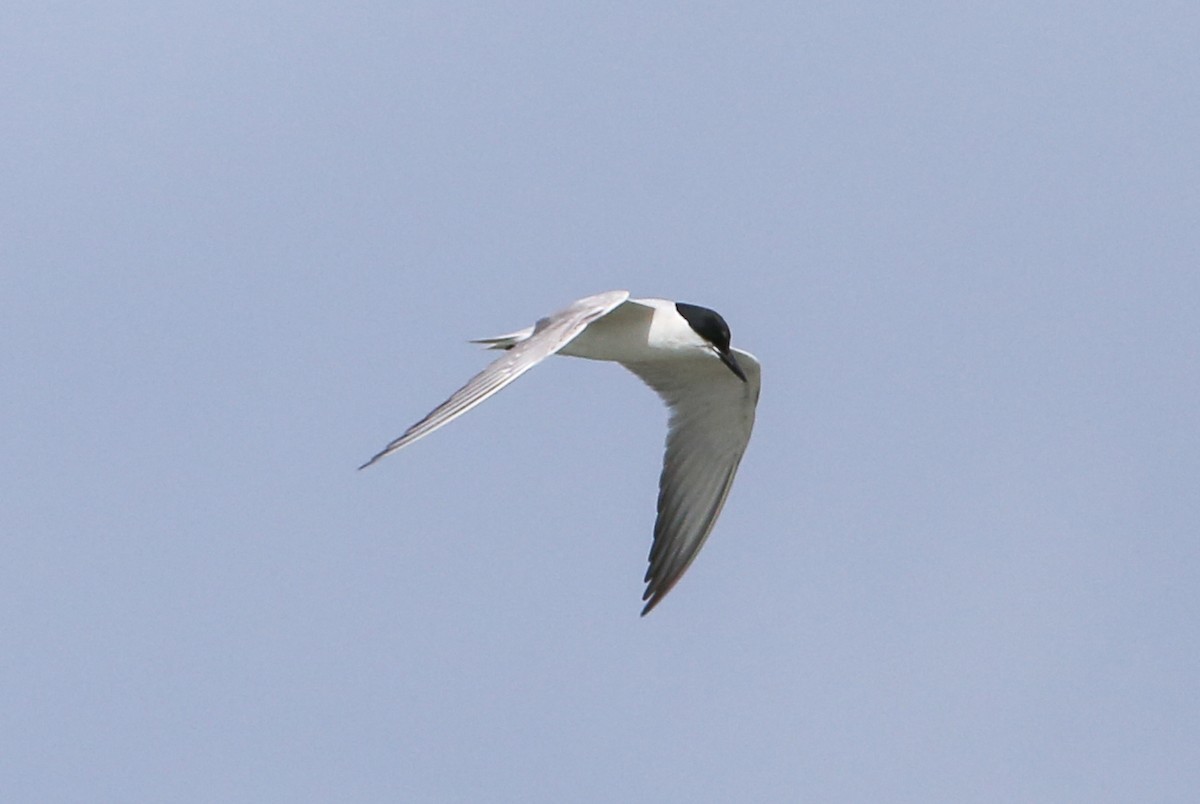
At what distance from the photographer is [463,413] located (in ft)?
36.0

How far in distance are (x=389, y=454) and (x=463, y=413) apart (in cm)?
88

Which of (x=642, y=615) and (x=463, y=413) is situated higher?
(x=463, y=413)

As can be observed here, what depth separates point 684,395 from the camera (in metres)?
15.8

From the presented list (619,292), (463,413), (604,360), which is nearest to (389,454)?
(463,413)

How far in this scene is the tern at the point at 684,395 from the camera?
14812mm

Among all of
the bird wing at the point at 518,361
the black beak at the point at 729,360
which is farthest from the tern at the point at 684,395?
the bird wing at the point at 518,361

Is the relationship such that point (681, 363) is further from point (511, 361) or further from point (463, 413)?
point (463, 413)

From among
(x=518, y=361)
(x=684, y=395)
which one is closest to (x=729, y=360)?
(x=684, y=395)

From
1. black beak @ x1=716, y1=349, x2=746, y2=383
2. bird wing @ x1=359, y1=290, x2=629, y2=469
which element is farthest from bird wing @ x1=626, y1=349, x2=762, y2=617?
bird wing @ x1=359, y1=290, x2=629, y2=469

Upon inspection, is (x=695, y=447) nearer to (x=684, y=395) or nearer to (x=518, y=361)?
(x=684, y=395)

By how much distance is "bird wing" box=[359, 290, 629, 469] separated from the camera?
10815 mm

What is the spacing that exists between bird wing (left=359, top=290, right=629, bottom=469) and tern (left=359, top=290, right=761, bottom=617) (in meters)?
0.95

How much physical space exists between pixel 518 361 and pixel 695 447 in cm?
408

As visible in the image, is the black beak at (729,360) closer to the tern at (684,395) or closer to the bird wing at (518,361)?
the tern at (684,395)
